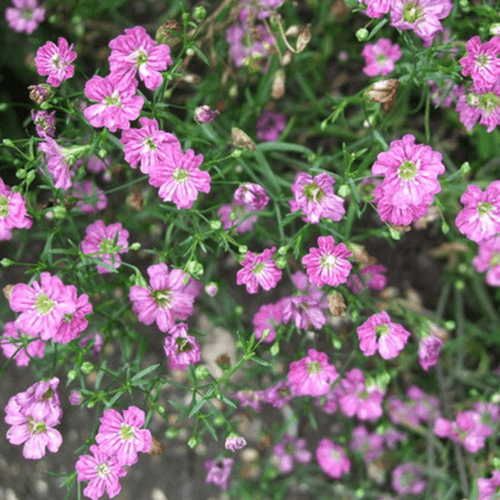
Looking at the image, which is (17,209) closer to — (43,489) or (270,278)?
(270,278)

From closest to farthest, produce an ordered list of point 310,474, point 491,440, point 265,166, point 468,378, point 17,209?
point 17,209 < point 265,166 < point 491,440 < point 468,378 < point 310,474

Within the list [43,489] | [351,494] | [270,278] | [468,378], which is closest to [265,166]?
[270,278]

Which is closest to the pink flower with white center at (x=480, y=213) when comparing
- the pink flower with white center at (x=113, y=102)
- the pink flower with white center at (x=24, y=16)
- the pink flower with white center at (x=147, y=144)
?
the pink flower with white center at (x=147, y=144)

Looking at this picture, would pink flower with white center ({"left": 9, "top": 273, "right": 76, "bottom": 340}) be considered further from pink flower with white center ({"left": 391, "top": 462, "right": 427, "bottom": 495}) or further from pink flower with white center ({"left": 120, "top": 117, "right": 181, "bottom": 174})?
pink flower with white center ({"left": 391, "top": 462, "right": 427, "bottom": 495})

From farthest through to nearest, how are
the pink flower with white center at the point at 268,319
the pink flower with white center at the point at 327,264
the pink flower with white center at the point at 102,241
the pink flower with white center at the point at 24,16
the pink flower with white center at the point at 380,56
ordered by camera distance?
1. the pink flower with white center at the point at 24,16
2. the pink flower with white center at the point at 380,56
3. the pink flower with white center at the point at 268,319
4. the pink flower with white center at the point at 102,241
5. the pink flower with white center at the point at 327,264

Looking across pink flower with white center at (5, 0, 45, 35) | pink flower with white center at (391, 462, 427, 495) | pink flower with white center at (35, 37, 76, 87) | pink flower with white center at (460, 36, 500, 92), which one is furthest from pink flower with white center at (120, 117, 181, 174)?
pink flower with white center at (391, 462, 427, 495)

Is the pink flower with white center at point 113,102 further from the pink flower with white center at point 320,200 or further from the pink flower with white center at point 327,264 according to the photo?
the pink flower with white center at point 327,264

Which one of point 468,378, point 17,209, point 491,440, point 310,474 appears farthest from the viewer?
point 310,474

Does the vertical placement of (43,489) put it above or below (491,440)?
below
